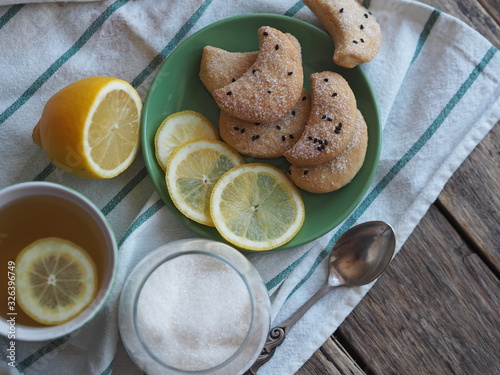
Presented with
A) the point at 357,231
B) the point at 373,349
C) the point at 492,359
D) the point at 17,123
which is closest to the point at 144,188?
the point at 17,123

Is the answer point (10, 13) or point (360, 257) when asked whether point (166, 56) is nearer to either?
point (10, 13)

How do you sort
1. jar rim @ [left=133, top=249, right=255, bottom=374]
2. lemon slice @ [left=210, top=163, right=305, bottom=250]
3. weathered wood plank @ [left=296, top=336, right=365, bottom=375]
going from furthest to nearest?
weathered wood plank @ [left=296, top=336, right=365, bottom=375]
lemon slice @ [left=210, top=163, right=305, bottom=250]
jar rim @ [left=133, top=249, right=255, bottom=374]

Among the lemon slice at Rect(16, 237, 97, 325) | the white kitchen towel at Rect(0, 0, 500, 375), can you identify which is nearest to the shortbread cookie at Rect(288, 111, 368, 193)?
the white kitchen towel at Rect(0, 0, 500, 375)

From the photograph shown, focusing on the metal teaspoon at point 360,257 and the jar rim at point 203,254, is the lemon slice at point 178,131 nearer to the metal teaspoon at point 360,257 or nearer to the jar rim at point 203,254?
the jar rim at point 203,254

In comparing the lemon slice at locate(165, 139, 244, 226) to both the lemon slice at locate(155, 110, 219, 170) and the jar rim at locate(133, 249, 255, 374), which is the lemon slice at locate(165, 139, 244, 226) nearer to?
the lemon slice at locate(155, 110, 219, 170)

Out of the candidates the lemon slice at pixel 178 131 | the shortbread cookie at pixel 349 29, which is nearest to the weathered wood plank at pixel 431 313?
the shortbread cookie at pixel 349 29

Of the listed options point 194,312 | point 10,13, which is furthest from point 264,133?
point 10,13
